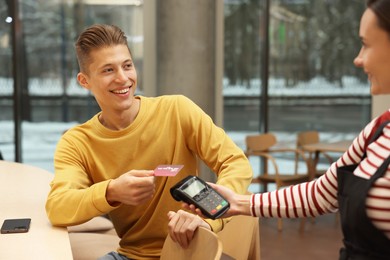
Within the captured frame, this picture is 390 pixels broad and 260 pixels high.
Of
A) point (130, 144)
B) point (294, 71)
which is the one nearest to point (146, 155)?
point (130, 144)

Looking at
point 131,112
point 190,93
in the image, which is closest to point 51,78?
point 190,93

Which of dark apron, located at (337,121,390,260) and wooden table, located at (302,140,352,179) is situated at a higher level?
dark apron, located at (337,121,390,260)

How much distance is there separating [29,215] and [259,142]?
3.94 meters

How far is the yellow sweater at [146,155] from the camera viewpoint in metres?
2.29

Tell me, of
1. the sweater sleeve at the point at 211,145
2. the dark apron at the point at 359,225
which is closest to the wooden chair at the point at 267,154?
the sweater sleeve at the point at 211,145

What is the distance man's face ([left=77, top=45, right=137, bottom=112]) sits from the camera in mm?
2260

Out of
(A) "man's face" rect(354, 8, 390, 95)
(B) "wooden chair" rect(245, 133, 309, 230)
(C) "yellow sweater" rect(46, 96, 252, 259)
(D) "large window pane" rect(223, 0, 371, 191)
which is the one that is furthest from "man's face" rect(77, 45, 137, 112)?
(D) "large window pane" rect(223, 0, 371, 191)

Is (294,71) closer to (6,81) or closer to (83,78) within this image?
(6,81)

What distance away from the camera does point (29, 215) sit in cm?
231

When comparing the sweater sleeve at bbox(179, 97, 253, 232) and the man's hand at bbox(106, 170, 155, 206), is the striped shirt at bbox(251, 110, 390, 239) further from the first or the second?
the sweater sleeve at bbox(179, 97, 253, 232)

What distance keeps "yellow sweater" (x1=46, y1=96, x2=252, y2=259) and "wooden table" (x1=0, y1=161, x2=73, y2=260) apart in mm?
242

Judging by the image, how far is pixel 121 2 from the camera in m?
6.85

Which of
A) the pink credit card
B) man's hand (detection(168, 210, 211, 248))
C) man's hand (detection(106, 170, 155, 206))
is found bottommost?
man's hand (detection(168, 210, 211, 248))

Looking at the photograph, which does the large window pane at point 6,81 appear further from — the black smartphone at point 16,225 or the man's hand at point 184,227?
the man's hand at point 184,227
